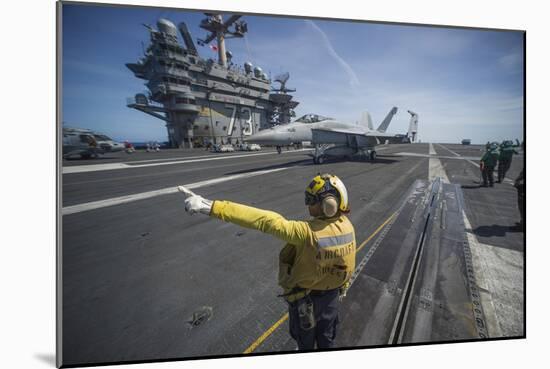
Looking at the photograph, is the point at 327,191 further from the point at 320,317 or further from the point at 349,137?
the point at 349,137

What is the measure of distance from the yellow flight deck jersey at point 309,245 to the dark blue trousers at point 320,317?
0.13 meters

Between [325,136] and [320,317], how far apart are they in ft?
35.7

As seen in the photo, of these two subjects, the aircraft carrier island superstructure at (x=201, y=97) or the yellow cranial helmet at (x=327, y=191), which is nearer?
the yellow cranial helmet at (x=327, y=191)

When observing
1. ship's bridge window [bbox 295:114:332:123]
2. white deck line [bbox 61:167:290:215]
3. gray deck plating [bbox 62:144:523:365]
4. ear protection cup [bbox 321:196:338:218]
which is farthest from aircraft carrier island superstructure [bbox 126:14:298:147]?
ear protection cup [bbox 321:196:338:218]

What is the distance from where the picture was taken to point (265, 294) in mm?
2236

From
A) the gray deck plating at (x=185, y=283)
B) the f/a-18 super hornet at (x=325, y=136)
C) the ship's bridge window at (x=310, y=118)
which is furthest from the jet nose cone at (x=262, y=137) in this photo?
the gray deck plating at (x=185, y=283)

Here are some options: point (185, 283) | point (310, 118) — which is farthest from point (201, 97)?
point (185, 283)

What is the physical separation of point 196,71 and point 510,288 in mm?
30286

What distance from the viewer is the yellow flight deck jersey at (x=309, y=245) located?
3.59 feet

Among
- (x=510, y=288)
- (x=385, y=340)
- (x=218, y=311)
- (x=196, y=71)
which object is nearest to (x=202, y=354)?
(x=218, y=311)

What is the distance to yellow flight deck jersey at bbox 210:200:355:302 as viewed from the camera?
1.10 meters

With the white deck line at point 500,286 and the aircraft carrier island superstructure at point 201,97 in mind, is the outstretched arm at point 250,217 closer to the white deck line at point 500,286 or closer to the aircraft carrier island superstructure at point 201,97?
the white deck line at point 500,286

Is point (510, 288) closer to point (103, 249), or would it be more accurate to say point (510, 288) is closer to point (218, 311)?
point (218, 311)

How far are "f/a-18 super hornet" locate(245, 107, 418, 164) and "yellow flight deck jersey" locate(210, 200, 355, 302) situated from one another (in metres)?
8.10
